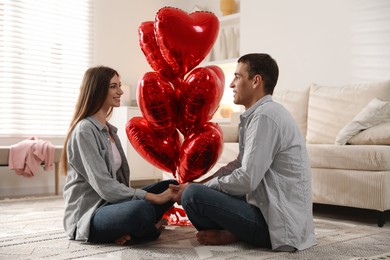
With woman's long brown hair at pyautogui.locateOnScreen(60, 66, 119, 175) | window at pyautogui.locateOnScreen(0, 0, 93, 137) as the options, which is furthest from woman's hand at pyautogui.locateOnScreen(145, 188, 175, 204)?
window at pyautogui.locateOnScreen(0, 0, 93, 137)

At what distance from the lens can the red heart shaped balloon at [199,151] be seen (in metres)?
2.14

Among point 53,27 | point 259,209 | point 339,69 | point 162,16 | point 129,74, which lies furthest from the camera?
point 129,74

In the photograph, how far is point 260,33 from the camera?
15.8 feet

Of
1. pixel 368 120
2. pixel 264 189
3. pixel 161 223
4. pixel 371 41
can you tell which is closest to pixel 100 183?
pixel 161 223

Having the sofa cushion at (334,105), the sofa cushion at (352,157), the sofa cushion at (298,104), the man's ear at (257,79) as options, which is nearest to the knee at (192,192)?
the man's ear at (257,79)

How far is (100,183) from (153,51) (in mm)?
772

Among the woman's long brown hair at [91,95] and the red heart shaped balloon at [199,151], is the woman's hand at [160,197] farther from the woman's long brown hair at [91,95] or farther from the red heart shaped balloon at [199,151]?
the woman's long brown hair at [91,95]

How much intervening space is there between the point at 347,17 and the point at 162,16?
Answer: 8.30 feet

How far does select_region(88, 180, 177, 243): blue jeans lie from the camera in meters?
1.90

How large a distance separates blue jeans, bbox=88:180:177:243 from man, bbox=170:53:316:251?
0.57 ft

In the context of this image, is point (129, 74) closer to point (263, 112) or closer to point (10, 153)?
point (10, 153)

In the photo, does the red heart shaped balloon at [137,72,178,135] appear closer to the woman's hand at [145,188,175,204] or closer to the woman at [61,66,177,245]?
the woman at [61,66,177,245]

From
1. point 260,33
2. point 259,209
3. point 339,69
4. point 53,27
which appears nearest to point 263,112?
point 259,209

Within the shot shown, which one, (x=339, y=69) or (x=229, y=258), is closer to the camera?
(x=229, y=258)
